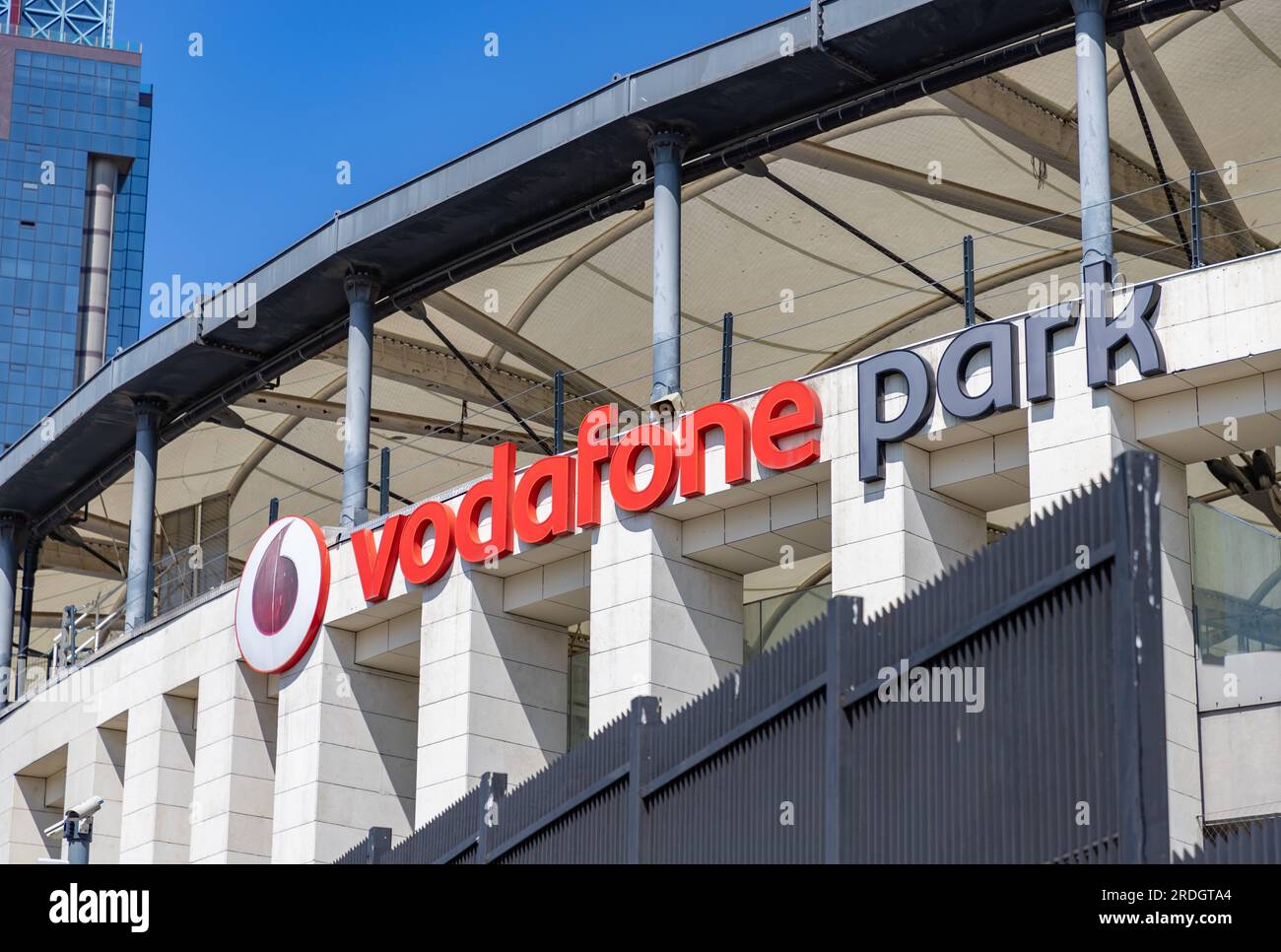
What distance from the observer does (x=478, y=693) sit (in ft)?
93.8

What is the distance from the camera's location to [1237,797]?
71.6 ft

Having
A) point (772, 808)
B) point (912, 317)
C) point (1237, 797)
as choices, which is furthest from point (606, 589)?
point (912, 317)

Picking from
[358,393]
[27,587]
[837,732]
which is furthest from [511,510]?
[27,587]

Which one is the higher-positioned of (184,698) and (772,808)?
(184,698)

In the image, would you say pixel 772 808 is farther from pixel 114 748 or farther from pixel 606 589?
pixel 114 748

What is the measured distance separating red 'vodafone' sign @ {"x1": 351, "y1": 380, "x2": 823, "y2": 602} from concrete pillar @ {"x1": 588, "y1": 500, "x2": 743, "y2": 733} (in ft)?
1.64

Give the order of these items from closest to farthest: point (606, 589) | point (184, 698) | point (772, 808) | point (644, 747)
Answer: point (772, 808)
point (644, 747)
point (606, 589)
point (184, 698)

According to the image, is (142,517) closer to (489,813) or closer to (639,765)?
(489,813)

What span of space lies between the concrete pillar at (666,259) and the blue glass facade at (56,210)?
137m

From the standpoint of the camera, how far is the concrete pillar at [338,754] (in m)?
30.3

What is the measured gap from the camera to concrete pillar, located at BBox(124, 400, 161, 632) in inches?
1458

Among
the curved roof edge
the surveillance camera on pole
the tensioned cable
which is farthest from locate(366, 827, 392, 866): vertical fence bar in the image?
the tensioned cable
